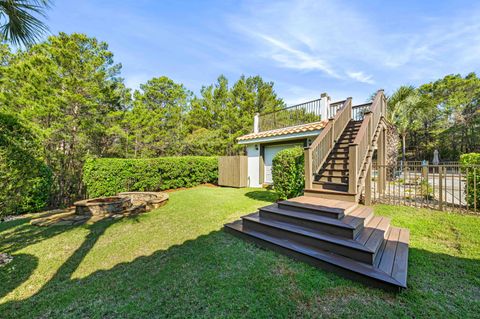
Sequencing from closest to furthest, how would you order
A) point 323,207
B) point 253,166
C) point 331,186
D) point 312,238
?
point 312,238 < point 323,207 < point 331,186 < point 253,166

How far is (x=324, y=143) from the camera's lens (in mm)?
5895

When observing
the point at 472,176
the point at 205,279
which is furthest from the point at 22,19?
the point at 472,176

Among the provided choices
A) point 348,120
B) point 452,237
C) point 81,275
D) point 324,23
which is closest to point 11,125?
point 81,275

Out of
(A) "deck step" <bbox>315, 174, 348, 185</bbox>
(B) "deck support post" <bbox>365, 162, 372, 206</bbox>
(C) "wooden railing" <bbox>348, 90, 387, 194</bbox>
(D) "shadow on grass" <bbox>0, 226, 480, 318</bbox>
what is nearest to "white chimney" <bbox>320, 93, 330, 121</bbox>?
(C) "wooden railing" <bbox>348, 90, 387, 194</bbox>

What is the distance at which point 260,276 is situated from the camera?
266 centimetres

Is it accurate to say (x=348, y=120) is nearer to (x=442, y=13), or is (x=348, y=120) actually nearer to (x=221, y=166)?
(x=442, y=13)

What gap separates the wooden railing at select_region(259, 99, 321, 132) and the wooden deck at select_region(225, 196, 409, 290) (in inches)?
233

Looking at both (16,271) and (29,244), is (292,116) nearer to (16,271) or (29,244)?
(29,244)

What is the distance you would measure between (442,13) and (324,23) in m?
3.56

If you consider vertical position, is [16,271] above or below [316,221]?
below

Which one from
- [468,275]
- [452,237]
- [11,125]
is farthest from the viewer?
[452,237]

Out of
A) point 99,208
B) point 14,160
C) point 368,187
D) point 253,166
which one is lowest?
point 99,208

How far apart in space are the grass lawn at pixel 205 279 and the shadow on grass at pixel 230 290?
0.01m

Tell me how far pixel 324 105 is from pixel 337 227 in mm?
6623
